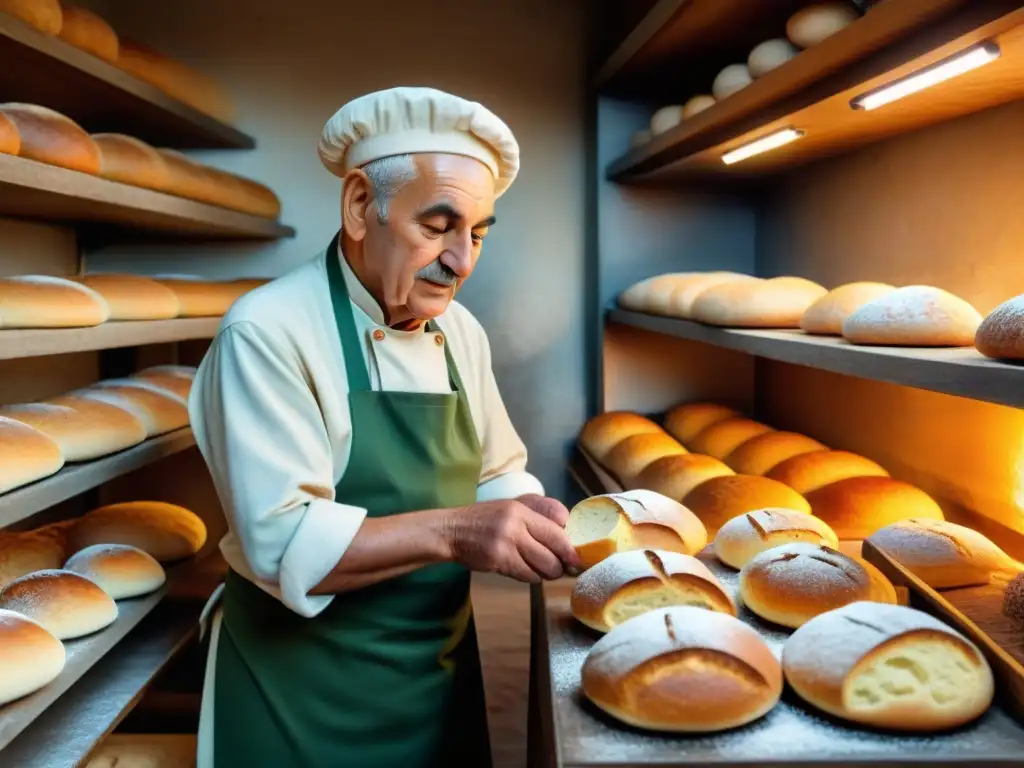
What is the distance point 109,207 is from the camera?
220 cm

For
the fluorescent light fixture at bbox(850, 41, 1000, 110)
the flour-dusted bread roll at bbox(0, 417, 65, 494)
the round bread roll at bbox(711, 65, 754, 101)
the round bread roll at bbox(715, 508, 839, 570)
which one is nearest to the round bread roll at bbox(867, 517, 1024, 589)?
the round bread roll at bbox(715, 508, 839, 570)

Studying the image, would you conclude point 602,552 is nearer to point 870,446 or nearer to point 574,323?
point 870,446

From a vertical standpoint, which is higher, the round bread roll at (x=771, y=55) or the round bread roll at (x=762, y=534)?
the round bread roll at (x=771, y=55)

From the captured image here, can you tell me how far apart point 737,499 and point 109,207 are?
5.41 feet

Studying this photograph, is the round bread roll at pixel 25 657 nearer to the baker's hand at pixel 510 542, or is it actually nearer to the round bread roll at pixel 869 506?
the baker's hand at pixel 510 542

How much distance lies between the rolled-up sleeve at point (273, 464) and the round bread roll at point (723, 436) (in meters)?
1.43

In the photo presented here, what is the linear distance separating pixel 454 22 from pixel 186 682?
88.4 inches

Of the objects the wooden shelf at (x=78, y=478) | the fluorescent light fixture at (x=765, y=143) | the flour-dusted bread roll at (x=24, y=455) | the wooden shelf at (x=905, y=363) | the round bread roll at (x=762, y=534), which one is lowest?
the round bread roll at (x=762, y=534)

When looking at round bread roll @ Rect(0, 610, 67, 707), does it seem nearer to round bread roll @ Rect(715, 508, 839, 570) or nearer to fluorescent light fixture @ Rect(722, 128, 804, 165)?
round bread roll @ Rect(715, 508, 839, 570)

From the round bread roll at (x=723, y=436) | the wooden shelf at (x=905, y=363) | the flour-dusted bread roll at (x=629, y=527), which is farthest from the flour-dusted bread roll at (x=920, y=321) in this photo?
the round bread roll at (x=723, y=436)

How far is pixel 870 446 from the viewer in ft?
7.22

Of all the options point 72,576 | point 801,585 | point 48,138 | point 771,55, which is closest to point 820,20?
point 771,55

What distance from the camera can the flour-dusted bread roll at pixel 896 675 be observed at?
855mm

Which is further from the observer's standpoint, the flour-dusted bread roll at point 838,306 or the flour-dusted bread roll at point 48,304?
the flour-dusted bread roll at point 48,304
